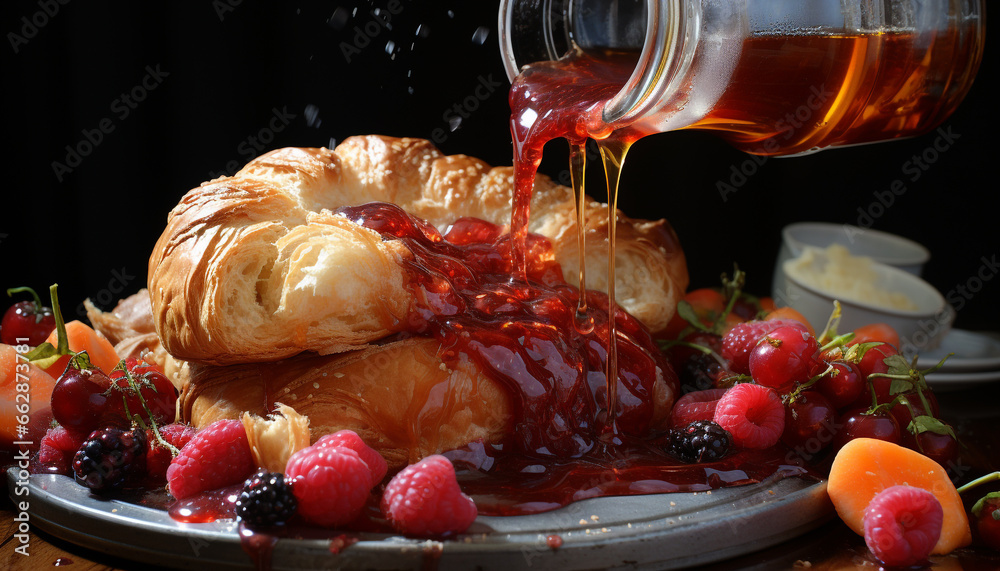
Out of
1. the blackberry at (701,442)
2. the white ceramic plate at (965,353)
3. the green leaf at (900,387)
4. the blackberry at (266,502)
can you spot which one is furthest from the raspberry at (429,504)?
the white ceramic plate at (965,353)

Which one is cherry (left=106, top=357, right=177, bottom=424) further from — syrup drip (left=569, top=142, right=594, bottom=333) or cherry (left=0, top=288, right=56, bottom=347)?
syrup drip (left=569, top=142, right=594, bottom=333)

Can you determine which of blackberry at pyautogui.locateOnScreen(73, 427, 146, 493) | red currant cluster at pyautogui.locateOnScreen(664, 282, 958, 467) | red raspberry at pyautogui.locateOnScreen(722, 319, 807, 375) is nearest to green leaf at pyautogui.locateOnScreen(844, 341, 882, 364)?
red currant cluster at pyautogui.locateOnScreen(664, 282, 958, 467)

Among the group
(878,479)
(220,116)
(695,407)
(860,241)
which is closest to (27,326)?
(220,116)

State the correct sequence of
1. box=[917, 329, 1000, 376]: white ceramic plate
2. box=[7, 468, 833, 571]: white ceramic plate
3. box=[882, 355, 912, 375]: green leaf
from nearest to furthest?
1. box=[7, 468, 833, 571]: white ceramic plate
2. box=[882, 355, 912, 375]: green leaf
3. box=[917, 329, 1000, 376]: white ceramic plate

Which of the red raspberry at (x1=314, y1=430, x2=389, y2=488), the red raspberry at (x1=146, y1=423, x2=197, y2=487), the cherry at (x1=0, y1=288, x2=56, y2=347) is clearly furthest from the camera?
the cherry at (x1=0, y1=288, x2=56, y2=347)

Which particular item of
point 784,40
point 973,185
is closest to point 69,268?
point 784,40

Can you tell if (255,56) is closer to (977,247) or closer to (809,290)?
(809,290)
